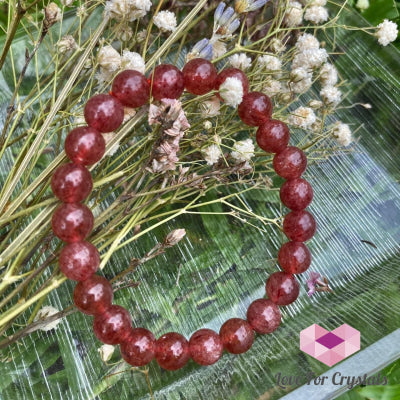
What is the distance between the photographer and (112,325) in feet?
1.57

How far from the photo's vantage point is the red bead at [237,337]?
52 centimetres

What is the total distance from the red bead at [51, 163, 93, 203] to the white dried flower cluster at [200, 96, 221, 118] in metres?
0.14

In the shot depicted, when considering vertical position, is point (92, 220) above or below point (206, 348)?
above

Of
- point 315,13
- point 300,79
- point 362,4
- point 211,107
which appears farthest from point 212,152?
point 362,4

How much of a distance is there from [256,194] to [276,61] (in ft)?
0.60

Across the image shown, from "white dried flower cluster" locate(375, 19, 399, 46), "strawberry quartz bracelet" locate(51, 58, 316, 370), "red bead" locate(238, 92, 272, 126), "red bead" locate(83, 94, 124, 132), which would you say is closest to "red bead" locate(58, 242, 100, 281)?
"strawberry quartz bracelet" locate(51, 58, 316, 370)

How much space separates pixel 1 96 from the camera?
0.64m

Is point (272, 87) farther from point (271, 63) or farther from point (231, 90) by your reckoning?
point (231, 90)

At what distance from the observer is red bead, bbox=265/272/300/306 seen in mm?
544

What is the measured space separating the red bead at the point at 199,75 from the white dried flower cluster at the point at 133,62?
0.04m

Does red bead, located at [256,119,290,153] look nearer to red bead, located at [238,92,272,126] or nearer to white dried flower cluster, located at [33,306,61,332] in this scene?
red bead, located at [238,92,272,126]

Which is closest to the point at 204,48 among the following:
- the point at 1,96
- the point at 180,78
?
the point at 180,78

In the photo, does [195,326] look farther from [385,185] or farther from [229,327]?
[385,185]

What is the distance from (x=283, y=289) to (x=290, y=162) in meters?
0.14
